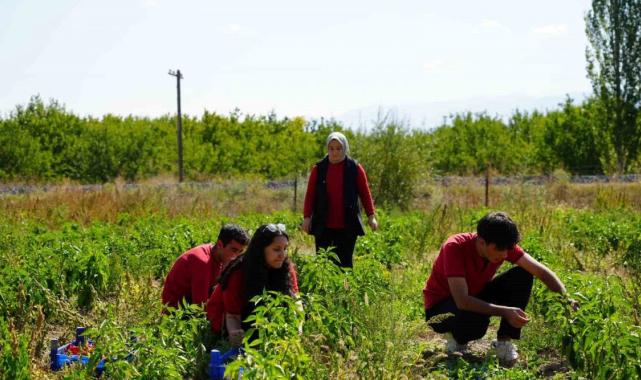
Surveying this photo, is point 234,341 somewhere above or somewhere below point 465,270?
below

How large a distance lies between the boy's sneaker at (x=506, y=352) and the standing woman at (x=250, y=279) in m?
1.39

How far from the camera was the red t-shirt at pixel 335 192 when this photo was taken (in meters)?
7.16

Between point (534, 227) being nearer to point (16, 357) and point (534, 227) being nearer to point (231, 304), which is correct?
point (231, 304)

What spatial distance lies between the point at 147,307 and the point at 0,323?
1.03m

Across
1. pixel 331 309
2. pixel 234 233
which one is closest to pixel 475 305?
pixel 331 309

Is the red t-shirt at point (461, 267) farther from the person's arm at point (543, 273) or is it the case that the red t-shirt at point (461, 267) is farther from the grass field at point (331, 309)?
the grass field at point (331, 309)

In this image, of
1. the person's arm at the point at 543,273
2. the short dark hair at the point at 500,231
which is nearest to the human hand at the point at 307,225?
the person's arm at the point at 543,273

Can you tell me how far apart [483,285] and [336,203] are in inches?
86.6

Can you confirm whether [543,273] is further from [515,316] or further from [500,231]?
[500,231]

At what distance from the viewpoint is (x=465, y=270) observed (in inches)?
201

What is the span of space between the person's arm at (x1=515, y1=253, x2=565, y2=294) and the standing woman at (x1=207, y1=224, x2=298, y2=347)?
4.94ft

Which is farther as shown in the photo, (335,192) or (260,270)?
(335,192)

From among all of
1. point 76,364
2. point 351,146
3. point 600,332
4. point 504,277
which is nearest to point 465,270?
point 504,277

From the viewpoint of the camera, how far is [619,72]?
2625 cm
